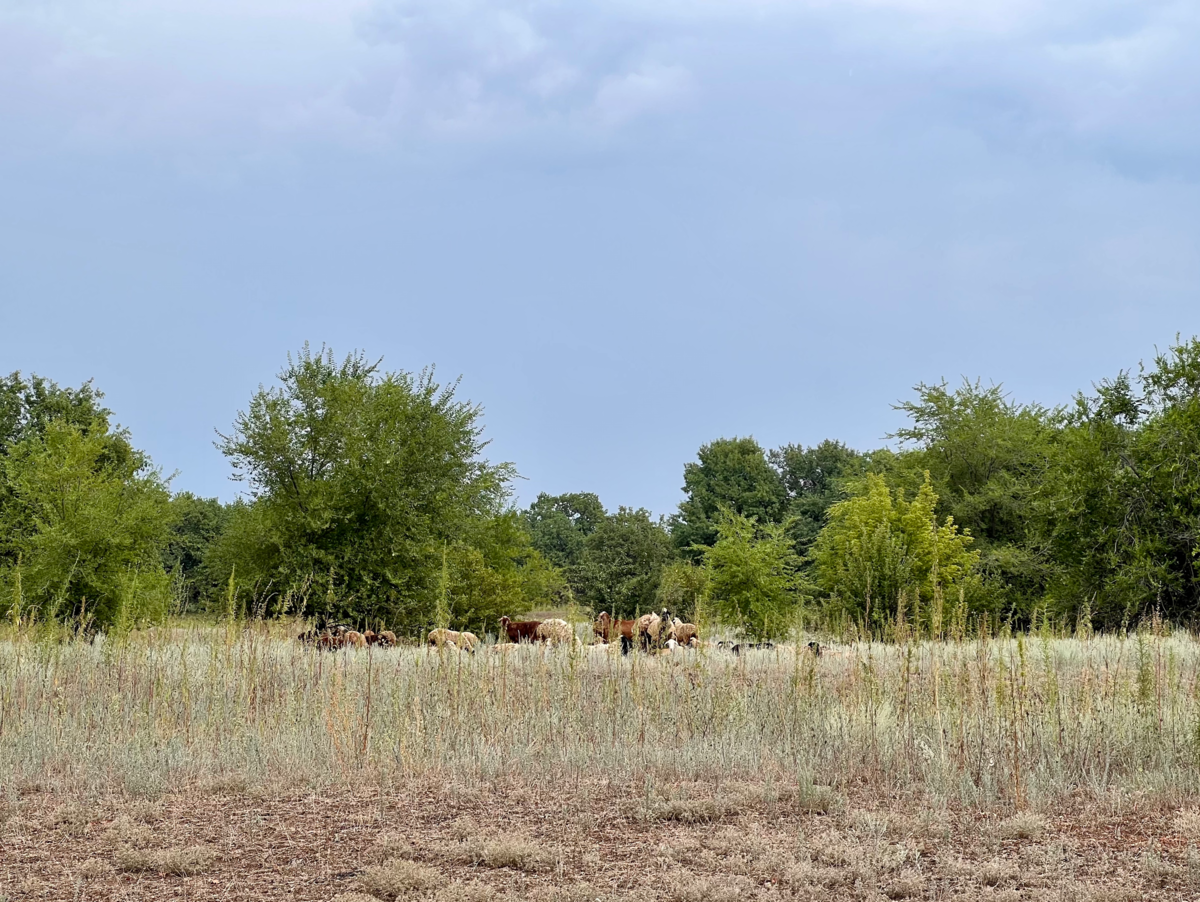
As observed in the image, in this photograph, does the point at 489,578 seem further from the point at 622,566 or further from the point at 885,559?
the point at 885,559

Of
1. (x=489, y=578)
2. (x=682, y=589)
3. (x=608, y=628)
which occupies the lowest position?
(x=608, y=628)

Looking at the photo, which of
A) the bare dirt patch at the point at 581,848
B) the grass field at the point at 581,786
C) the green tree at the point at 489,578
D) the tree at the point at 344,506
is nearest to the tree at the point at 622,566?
the green tree at the point at 489,578

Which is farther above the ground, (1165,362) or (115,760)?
(1165,362)

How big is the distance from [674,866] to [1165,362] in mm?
24767

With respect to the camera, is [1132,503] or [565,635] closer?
[565,635]

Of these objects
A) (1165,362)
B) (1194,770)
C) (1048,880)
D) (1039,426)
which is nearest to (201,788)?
(1048,880)

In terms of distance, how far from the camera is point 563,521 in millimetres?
81750

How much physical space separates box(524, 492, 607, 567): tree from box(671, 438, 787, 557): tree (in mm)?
11782

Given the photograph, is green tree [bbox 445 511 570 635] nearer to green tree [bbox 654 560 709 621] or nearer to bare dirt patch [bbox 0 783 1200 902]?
green tree [bbox 654 560 709 621]

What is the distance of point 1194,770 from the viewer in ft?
22.8

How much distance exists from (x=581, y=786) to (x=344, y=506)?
18418mm

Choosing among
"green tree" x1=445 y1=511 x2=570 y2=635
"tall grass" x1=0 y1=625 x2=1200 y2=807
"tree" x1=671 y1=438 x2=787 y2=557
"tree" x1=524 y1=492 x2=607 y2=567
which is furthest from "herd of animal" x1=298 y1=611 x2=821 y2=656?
"tree" x1=524 y1=492 x2=607 y2=567

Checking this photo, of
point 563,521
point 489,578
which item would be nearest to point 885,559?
point 489,578

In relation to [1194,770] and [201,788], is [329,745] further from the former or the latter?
[1194,770]
